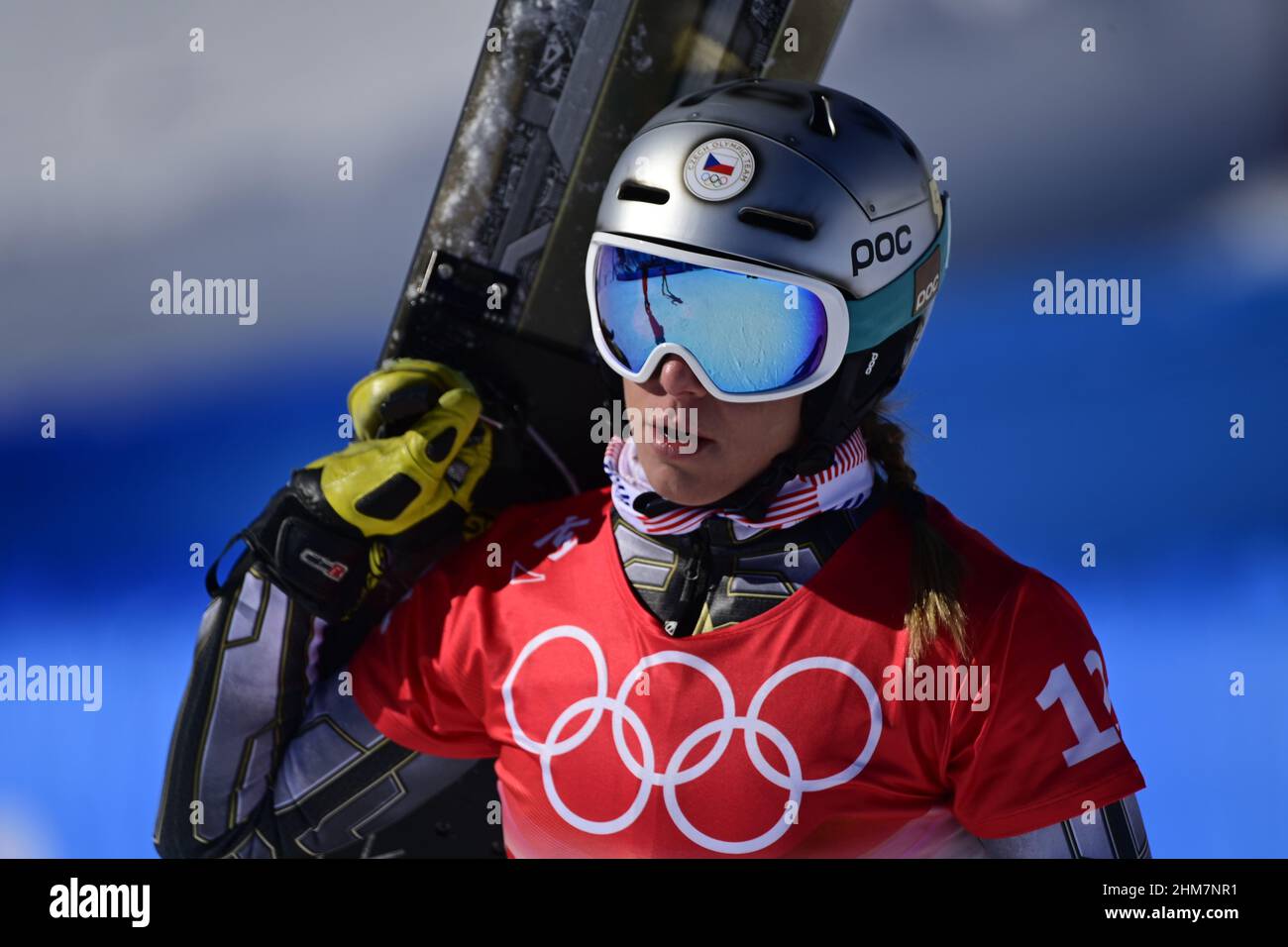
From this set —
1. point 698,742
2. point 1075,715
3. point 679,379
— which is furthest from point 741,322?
point 1075,715

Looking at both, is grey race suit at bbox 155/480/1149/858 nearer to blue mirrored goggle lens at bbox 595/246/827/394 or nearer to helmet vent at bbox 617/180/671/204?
blue mirrored goggle lens at bbox 595/246/827/394

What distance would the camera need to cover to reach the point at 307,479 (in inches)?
94.2

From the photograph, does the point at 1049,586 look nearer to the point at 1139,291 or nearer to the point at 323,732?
the point at 323,732

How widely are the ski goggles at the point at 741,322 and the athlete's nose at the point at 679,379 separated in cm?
2

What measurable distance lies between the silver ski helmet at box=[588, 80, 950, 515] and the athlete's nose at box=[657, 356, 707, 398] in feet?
0.08

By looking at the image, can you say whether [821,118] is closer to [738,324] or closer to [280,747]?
[738,324]

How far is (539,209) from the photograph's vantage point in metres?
2.71

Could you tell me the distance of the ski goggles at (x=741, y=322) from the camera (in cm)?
210

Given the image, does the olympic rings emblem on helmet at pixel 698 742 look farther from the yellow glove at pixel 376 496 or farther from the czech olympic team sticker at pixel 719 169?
the czech olympic team sticker at pixel 719 169

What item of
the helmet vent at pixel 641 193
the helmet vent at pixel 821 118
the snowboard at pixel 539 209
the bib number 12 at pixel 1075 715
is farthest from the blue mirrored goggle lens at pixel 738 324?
the bib number 12 at pixel 1075 715

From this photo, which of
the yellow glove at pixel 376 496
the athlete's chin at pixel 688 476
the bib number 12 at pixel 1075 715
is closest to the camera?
the bib number 12 at pixel 1075 715

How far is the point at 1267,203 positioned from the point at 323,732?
11.5 ft

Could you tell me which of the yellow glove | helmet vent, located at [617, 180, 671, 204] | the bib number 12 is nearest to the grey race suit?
the yellow glove
